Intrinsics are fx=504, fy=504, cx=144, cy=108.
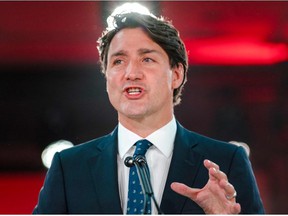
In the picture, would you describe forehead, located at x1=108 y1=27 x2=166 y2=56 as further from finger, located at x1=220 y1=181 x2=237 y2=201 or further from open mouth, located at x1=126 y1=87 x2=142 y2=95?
finger, located at x1=220 y1=181 x2=237 y2=201

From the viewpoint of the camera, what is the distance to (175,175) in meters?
1.36

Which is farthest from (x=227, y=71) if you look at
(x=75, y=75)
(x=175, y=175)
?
(x=175, y=175)

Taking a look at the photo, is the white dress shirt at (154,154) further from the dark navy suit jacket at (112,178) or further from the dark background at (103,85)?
the dark background at (103,85)

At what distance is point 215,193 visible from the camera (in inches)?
45.3

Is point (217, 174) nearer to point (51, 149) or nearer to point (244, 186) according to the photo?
point (244, 186)

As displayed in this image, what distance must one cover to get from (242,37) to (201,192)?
1042mm

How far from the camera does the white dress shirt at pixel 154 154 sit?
1.37 meters

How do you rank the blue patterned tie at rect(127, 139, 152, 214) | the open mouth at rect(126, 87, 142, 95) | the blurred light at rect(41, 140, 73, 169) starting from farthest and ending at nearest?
the blurred light at rect(41, 140, 73, 169) < the open mouth at rect(126, 87, 142, 95) < the blue patterned tie at rect(127, 139, 152, 214)

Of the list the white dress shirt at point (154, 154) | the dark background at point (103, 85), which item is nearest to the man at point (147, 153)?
the white dress shirt at point (154, 154)

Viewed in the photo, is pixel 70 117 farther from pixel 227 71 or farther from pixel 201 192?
pixel 201 192

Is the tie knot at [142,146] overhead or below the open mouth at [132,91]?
below

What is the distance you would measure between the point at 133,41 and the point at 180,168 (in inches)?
15.4

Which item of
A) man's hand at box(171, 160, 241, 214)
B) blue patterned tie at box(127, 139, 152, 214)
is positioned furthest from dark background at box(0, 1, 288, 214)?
man's hand at box(171, 160, 241, 214)

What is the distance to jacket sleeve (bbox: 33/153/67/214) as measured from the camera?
4.43 feet
